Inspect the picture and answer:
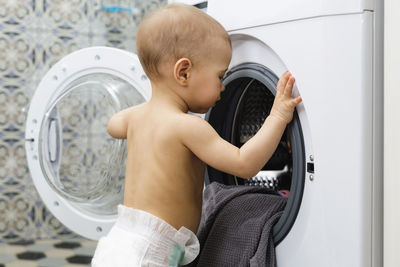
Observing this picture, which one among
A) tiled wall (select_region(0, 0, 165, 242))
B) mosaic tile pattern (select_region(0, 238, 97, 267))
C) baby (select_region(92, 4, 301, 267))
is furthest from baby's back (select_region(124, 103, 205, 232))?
tiled wall (select_region(0, 0, 165, 242))

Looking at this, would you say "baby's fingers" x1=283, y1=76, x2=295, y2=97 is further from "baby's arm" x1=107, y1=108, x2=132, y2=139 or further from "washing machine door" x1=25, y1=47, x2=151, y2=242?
"washing machine door" x1=25, y1=47, x2=151, y2=242

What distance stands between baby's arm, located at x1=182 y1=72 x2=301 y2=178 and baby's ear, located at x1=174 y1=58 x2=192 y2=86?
0.08 m

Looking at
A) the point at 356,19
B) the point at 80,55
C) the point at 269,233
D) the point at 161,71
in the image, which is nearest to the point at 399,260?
the point at 269,233

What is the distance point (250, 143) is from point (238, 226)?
0.18m

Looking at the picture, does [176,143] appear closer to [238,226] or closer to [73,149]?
[238,226]

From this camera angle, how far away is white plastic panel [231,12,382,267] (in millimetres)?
706

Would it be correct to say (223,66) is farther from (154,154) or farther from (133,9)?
(133,9)

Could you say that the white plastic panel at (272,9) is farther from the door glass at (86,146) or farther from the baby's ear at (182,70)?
the door glass at (86,146)

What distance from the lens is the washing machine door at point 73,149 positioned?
1.35 meters

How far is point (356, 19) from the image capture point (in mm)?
707

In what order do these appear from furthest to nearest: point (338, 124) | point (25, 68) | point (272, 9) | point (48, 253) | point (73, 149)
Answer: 1. point (25, 68)
2. point (48, 253)
3. point (73, 149)
4. point (272, 9)
5. point (338, 124)

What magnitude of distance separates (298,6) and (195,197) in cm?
Result: 39

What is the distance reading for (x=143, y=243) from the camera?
2.77 feet

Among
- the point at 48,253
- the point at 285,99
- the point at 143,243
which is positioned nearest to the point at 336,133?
the point at 285,99
